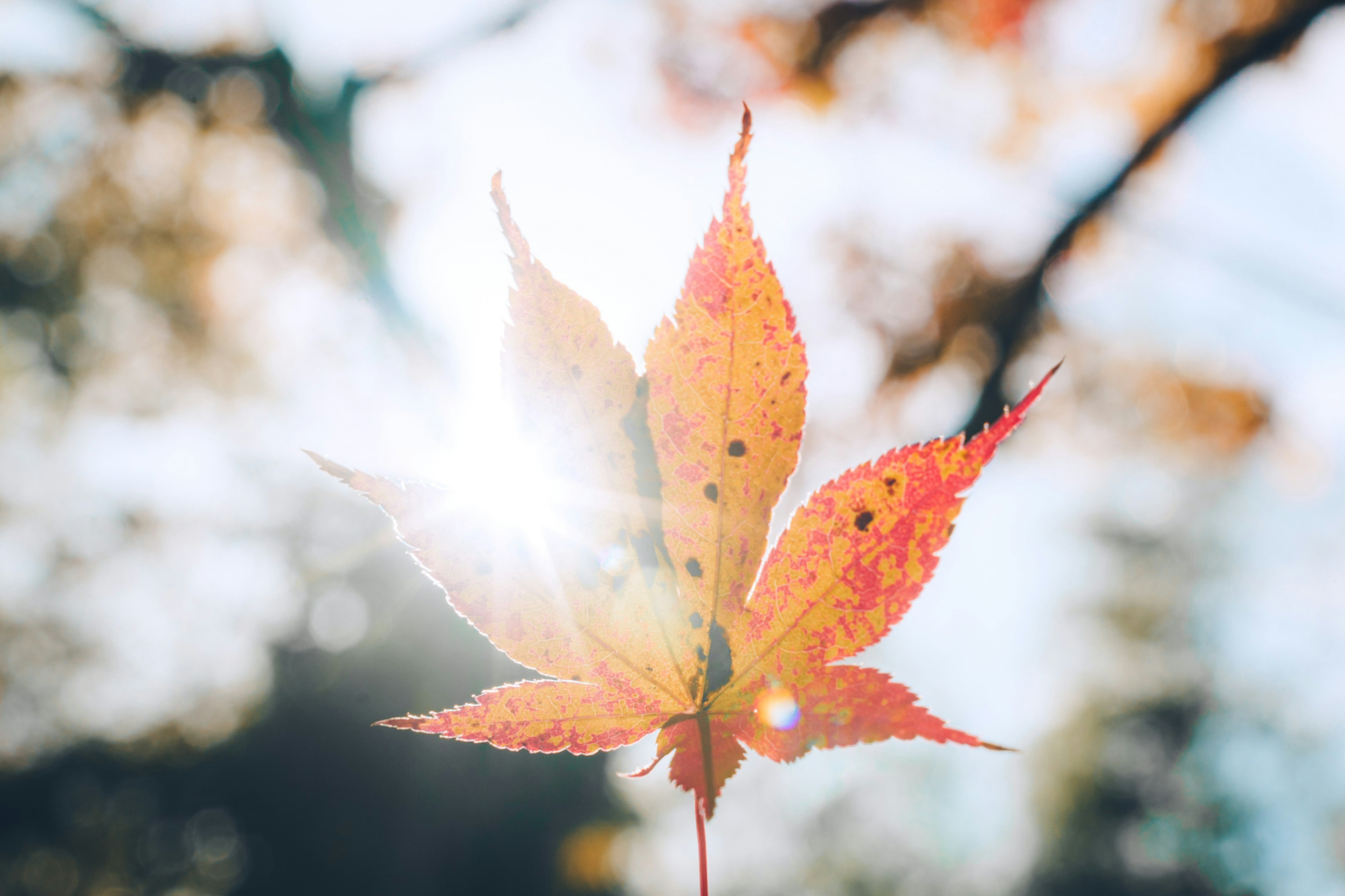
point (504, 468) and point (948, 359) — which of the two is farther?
point (948, 359)

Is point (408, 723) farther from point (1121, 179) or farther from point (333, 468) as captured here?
point (1121, 179)

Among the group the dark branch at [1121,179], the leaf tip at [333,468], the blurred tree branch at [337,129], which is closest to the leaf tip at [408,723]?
the leaf tip at [333,468]

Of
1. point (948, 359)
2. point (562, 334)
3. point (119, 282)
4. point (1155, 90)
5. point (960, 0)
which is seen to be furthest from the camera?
point (119, 282)

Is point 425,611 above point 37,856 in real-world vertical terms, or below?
above

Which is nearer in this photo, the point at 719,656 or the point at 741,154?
the point at 741,154

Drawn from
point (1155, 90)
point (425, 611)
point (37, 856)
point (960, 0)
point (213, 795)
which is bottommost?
point (37, 856)

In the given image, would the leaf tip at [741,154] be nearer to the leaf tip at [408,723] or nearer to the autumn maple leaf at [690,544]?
the autumn maple leaf at [690,544]

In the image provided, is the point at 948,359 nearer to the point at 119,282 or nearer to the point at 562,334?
the point at 562,334

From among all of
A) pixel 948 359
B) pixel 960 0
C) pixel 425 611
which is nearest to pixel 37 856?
pixel 425 611

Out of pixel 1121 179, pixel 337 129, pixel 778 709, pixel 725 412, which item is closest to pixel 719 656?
pixel 778 709
